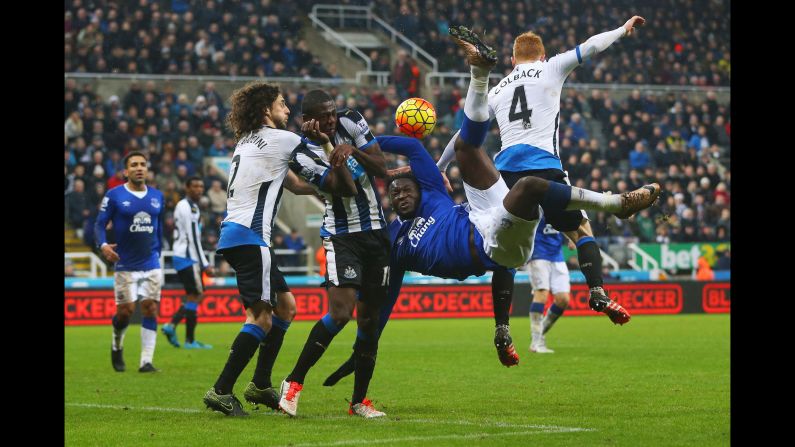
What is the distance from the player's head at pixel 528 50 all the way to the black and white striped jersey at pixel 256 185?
2.30m

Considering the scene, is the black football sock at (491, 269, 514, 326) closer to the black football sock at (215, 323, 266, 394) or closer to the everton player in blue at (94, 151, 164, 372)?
the black football sock at (215, 323, 266, 394)

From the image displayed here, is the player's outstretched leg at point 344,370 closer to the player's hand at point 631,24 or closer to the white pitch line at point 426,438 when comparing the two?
the white pitch line at point 426,438

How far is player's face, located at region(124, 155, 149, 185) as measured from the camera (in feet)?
44.7

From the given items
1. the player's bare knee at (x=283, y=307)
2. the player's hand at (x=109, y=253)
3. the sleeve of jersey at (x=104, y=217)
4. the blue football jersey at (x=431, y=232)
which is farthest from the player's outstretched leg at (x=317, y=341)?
the sleeve of jersey at (x=104, y=217)

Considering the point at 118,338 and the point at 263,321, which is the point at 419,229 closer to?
the point at 263,321

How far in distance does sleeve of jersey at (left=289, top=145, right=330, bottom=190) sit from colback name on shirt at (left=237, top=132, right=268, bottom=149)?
259 millimetres

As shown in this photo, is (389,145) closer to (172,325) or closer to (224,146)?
(172,325)

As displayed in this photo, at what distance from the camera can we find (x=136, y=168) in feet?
Answer: 44.7

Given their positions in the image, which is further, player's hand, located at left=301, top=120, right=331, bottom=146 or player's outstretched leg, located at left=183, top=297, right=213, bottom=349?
player's outstretched leg, located at left=183, top=297, right=213, bottom=349

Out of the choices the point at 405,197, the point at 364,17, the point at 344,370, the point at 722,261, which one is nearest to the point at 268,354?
the point at 344,370

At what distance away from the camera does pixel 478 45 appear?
8008 mm

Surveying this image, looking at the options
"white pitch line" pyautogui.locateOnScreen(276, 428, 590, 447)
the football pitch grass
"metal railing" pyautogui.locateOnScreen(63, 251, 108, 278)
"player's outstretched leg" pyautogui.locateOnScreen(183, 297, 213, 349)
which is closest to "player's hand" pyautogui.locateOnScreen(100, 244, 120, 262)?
the football pitch grass
